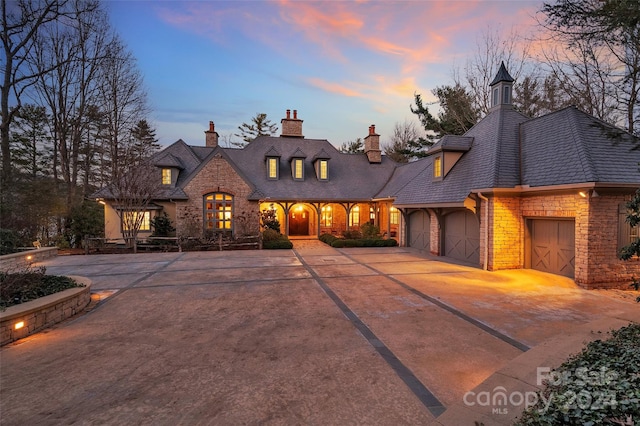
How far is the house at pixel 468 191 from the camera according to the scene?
344 inches

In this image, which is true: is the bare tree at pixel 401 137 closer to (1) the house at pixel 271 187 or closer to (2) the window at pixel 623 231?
(1) the house at pixel 271 187

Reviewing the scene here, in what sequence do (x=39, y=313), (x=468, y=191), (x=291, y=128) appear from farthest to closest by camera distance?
(x=291, y=128)
(x=468, y=191)
(x=39, y=313)

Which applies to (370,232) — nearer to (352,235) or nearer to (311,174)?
(352,235)

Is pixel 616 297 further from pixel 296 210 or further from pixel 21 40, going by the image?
pixel 21 40

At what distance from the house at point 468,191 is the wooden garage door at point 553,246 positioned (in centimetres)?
4

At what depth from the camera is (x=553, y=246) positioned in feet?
33.8

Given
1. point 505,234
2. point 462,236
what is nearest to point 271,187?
point 462,236

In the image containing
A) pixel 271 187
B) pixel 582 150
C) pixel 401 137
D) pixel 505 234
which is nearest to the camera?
pixel 582 150

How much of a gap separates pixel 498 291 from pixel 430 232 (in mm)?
7359

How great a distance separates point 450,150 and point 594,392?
42.2 ft

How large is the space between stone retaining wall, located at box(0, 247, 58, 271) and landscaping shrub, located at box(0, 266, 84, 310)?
17.7 feet

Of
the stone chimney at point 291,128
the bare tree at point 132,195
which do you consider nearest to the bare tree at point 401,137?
the stone chimney at point 291,128

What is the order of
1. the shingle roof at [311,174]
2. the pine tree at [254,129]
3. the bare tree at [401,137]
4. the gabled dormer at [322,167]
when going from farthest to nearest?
the pine tree at [254,129] → the bare tree at [401,137] → the gabled dormer at [322,167] → the shingle roof at [311,174]

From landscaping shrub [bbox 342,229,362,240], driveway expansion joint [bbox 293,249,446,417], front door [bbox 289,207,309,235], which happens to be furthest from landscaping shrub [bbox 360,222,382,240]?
driveway expansion joint [bbox 293,249,446,417]
